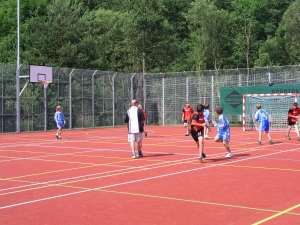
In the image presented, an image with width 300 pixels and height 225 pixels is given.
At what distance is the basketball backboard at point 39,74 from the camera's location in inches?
1348

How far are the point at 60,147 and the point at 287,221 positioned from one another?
14.9m

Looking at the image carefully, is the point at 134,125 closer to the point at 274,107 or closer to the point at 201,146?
the point at 201,146

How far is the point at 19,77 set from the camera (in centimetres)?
3431

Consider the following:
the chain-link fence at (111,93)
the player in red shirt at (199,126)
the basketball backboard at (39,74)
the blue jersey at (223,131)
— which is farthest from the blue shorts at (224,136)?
the basketball backboard at (39,74)

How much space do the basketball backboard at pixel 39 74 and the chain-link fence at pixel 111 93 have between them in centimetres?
88

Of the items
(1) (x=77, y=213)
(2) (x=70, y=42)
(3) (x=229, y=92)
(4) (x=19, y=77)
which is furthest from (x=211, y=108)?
(1) (x=77, y=213)

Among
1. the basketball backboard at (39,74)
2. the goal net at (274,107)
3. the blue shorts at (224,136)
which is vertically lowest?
the blue shorts at (224,136)

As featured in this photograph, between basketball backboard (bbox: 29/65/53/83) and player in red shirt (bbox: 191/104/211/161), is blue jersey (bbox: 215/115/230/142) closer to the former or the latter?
player in red shirt (bbox: 191/104/211/161)

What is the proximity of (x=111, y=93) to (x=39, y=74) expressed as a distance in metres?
8.33

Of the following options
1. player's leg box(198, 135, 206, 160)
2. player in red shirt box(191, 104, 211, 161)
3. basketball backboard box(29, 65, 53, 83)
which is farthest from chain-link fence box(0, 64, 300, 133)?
player's leg box(198, 135, 206, 160)

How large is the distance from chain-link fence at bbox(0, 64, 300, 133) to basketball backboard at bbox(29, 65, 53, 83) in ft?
2.88

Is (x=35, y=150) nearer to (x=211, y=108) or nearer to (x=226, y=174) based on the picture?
(x=226, y=174)

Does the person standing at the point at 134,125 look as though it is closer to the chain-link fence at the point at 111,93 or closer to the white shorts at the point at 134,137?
the white shorts at the point at 134,137

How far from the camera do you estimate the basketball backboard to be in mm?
34250
